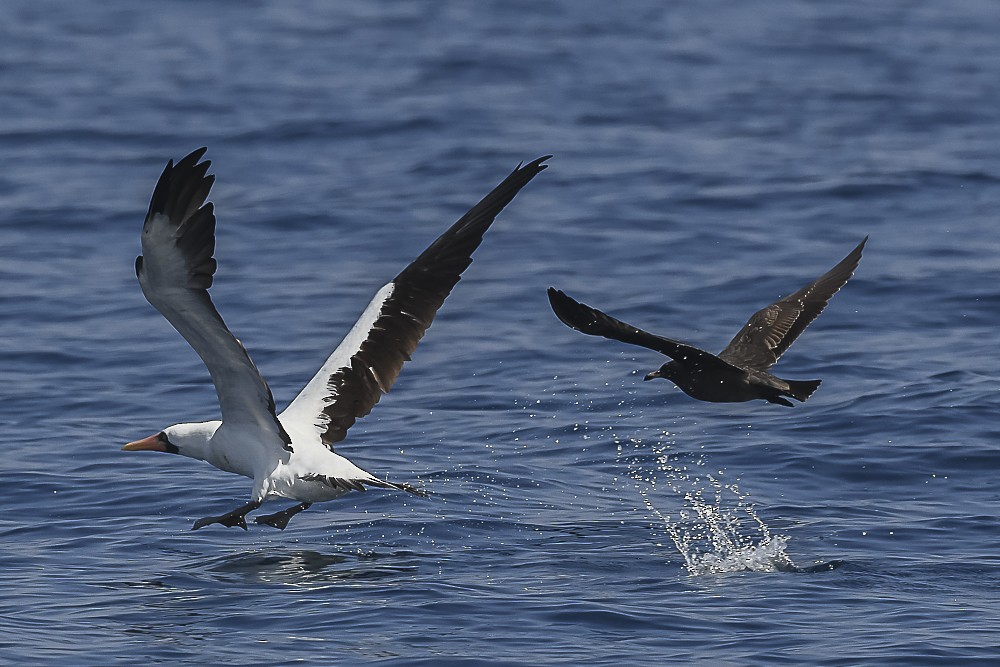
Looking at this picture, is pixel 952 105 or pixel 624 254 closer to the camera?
pixel 624 254

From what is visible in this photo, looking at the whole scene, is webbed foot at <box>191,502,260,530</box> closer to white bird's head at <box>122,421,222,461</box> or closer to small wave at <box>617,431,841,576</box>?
white bird's head at <box>122,421,222,461</box>

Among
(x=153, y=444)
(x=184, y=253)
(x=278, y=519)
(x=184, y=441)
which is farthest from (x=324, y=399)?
(x=184, y=253)

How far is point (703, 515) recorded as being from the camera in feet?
37.9

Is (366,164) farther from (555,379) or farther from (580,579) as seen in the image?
(580,579)

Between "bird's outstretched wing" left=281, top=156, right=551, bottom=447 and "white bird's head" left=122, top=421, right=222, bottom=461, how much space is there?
529 mm

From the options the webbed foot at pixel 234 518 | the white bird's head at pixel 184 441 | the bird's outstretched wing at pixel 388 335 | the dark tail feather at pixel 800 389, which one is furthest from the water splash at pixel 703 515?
the white bird's head at pixel 184 441

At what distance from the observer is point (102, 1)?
35.0m

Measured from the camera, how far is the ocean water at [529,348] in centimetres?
955

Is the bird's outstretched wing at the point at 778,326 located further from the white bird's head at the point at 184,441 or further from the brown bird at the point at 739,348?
the white bird's head at the point at 184,441

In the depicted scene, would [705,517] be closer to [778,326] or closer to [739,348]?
[739,348]

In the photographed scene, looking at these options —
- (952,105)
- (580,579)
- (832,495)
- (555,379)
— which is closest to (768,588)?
(580,579)

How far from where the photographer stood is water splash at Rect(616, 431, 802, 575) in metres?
10.4

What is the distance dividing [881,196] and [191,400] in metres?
9.91

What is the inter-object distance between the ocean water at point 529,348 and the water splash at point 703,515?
0.04 meters
